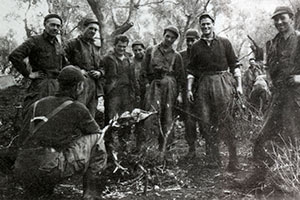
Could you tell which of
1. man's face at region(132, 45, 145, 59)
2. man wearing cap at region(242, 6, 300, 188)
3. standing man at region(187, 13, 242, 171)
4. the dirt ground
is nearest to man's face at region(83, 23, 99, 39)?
standing man at region(187, 13, 242, 171)

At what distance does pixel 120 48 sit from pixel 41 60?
1368 mm

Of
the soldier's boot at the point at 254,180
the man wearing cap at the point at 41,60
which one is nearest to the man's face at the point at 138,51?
the man wearing cap at the point at 41,60

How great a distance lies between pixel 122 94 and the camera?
17.9 ft

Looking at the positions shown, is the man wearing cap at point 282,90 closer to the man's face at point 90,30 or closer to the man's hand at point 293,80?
the man's hand at point 293,80

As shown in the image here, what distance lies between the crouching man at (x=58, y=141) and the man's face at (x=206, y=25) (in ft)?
6.92

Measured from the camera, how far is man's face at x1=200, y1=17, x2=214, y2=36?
4.73m

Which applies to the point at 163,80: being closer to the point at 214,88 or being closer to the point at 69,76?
the point at 214,88

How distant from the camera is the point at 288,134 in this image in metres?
3.89

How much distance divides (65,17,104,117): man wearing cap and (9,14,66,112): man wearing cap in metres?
0.40

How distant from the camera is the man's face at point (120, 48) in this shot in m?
5.47

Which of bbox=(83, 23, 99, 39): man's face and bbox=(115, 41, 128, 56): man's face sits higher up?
bbox=(83, 23, 99, 39): man's face

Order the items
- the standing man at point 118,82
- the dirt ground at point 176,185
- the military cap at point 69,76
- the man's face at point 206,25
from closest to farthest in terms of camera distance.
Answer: the military cap at point 69,76, the dirt ground at point 176,185, the man's face at point 206,25, the standing man at point 118,82

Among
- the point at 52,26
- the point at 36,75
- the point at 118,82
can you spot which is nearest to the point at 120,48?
the point at 118,82

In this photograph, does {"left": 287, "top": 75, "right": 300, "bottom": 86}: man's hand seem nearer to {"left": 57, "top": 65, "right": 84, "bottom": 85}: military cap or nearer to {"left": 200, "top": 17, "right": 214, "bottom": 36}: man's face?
{"left": 200, "top": 17, "right": 214, "bottom": 36}: man's face
